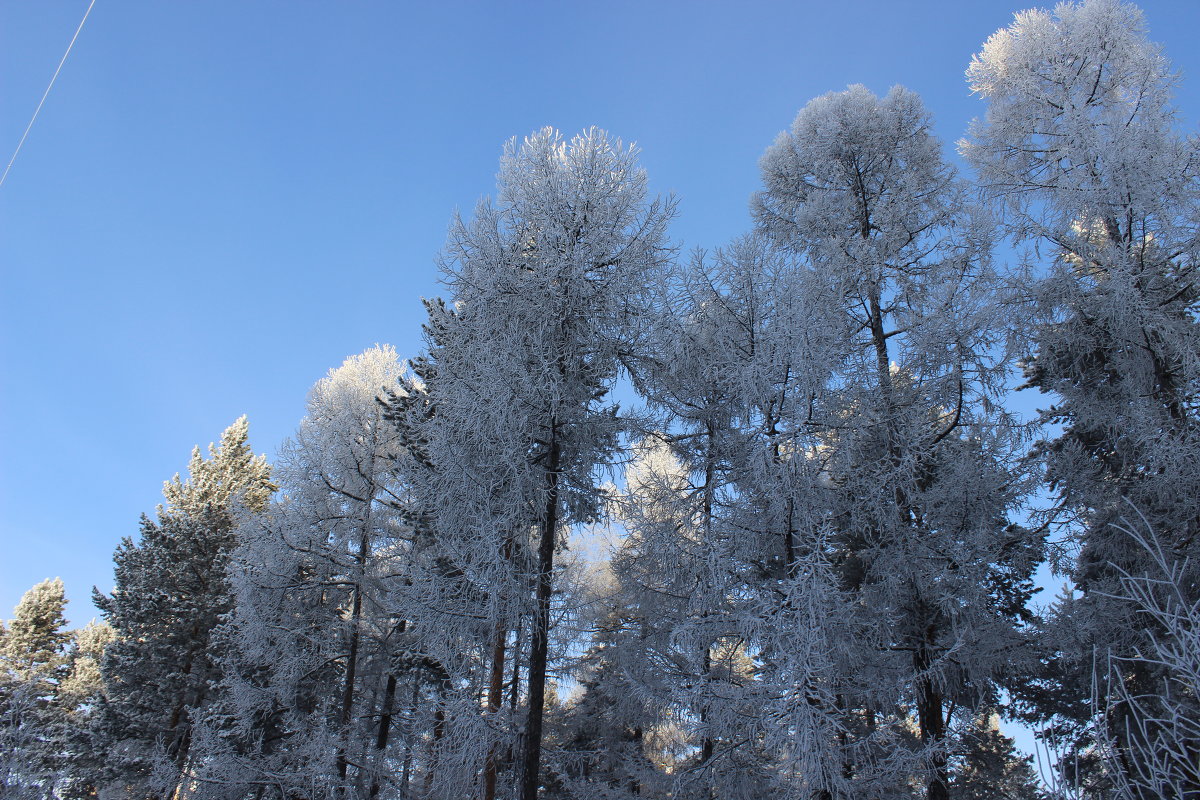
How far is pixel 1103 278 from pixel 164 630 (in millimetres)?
18726

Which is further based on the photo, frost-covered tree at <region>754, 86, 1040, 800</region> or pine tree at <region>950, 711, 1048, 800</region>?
pine tree at <region>950, 711, 1048, 800</region>

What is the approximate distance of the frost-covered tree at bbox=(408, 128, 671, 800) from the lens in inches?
286

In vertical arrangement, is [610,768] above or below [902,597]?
below

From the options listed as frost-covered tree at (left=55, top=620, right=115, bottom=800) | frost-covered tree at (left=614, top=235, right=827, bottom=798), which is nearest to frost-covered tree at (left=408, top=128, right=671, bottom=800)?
frost-covered tree at (left=614, top=235, right=827, bottom=798)

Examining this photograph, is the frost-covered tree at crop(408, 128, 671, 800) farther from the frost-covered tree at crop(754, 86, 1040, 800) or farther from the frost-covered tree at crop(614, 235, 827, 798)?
the frost-covered tree at crop(754, 86, 1040, 800)

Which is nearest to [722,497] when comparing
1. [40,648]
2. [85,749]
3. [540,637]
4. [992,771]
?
[540,637]

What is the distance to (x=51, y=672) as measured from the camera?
20312 mm

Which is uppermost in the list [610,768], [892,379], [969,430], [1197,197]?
[1197,197]

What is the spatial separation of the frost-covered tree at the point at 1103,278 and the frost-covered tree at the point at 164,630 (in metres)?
14.9

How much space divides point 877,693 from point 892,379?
13.6 feet

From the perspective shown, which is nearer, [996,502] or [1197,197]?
[996,502]

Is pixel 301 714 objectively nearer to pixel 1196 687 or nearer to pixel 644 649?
pixel 644 649

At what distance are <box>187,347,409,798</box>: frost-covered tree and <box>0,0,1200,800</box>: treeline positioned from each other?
0.54ft

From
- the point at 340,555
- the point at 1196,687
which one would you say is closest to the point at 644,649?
the point at 1196,687
